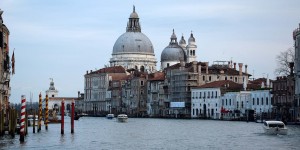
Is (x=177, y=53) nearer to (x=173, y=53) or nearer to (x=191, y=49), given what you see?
(x=173, y=53)

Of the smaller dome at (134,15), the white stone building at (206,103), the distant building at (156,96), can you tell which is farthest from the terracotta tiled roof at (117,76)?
the white stone building at (206,103)

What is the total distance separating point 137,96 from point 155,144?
337 feet

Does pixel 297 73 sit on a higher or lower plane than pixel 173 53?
lower

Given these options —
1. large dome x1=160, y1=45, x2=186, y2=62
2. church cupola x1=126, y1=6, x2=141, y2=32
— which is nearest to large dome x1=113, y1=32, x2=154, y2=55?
church cupola x1=126, y1=6, x2=141, y2=32

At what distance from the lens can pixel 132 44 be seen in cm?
17162

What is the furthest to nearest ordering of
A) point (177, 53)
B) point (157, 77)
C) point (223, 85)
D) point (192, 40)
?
point (177, 53)
point (192, 40)
point (157, 77)
point (223, 85)

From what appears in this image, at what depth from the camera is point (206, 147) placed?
130 ft

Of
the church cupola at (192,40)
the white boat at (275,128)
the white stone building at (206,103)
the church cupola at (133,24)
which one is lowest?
the white boat at (275,128)

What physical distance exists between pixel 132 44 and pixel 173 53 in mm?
11578

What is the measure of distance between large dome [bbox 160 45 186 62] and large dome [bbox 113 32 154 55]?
784 cm

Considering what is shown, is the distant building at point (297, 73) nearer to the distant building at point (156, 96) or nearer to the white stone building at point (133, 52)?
the distant building at point (156, 96)

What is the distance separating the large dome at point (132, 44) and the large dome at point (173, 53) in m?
7.84

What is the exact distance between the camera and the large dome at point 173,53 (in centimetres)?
16275

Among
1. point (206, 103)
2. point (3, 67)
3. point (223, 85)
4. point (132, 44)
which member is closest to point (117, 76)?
point (132, 44)
